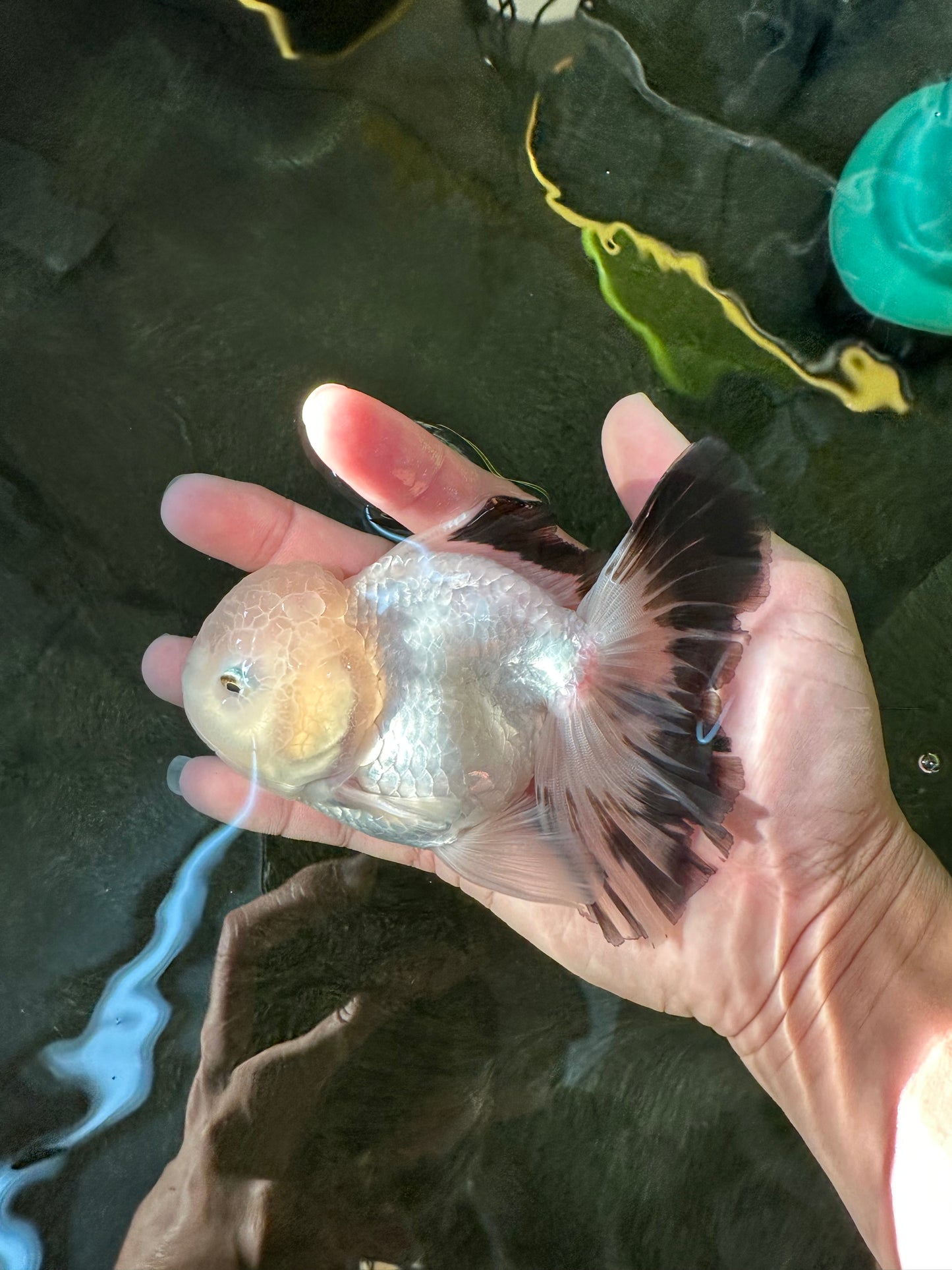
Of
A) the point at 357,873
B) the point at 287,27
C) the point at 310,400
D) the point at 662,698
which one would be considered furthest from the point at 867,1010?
the point at 287,27

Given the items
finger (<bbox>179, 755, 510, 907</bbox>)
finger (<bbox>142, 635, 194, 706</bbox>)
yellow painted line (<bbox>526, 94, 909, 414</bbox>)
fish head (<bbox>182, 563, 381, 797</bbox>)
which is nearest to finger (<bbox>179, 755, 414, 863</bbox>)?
finger (<bbox>179, 755, 510, 907</bbox>)

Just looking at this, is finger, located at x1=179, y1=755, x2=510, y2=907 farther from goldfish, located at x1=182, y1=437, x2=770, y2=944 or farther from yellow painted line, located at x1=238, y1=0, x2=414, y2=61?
yellow painted line, located at x1=238, y1=0, x2=414, y2=61

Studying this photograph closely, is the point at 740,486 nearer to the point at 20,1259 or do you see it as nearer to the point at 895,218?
the point at 895,218

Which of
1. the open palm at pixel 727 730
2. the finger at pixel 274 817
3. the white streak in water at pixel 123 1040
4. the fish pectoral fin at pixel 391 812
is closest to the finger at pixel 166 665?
the open palm at pixel 727 730

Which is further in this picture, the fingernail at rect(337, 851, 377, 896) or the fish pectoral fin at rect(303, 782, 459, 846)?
the fingernail at rect(337, 851, 377, 896)

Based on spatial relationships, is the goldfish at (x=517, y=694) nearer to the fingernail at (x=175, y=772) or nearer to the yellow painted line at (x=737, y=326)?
the fingernail at (x=175, y=772)

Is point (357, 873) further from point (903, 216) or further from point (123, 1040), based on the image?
point (903, 216)
